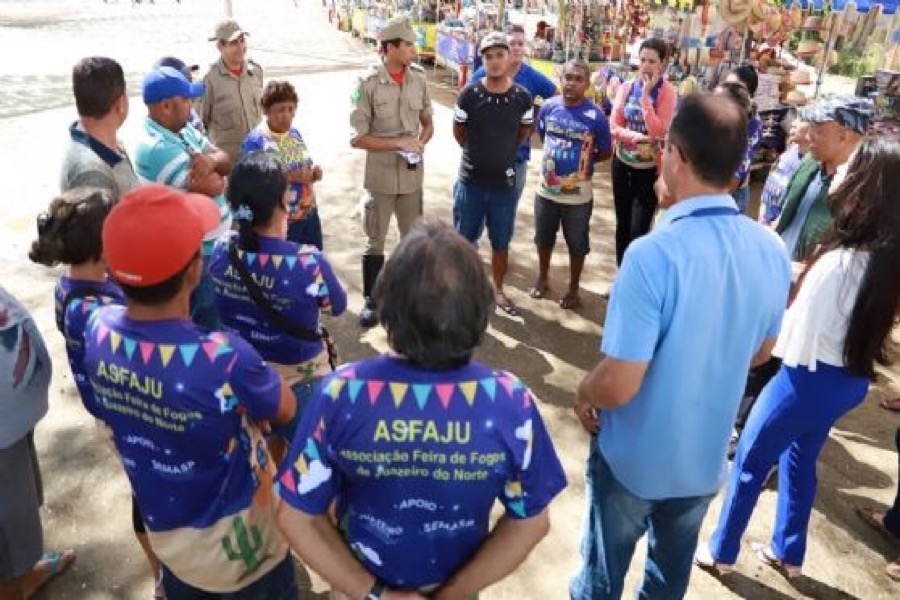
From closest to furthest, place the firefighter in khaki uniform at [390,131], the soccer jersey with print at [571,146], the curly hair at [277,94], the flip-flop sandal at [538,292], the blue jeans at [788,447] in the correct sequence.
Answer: the blue jeans at [788,447], the curly hair at [277,94], the firefighter in khaki uniform at [390,131], the soccer jersey with print at [571,146], the flip-flop sandal at [538,292]

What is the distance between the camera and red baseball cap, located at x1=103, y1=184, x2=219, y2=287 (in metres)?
1.61

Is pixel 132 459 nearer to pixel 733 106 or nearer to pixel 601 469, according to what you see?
pixel 601 469

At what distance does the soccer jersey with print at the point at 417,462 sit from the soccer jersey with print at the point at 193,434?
1.20 ft

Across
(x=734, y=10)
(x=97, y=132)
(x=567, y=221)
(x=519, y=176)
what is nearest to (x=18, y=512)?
(x=97, y=132)

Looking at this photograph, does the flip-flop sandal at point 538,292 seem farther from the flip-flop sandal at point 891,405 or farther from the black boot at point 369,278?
the flip-flop sandal at point 891,405

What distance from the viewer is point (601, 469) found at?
2.21 meters

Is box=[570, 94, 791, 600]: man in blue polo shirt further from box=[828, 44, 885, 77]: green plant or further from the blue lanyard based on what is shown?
box=[828, 44, 885, 77]: green plant

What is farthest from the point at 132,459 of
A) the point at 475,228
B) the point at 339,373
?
the point at 475,228

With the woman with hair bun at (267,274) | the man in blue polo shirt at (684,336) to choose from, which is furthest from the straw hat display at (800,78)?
the woman with hair bun at (267,274)

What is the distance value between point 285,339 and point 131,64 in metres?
13.7

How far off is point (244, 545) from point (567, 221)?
372cm

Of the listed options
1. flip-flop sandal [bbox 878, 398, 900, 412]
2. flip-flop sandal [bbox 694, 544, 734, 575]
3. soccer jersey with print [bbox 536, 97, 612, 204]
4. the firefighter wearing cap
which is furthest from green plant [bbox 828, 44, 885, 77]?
flip-flop sandal [bbox 694, 544, 734, 575]

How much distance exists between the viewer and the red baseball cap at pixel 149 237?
5.27ft

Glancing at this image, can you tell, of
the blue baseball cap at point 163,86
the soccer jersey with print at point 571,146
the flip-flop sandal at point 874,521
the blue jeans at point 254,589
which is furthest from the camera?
the soccer jersey with print at point 571,146
